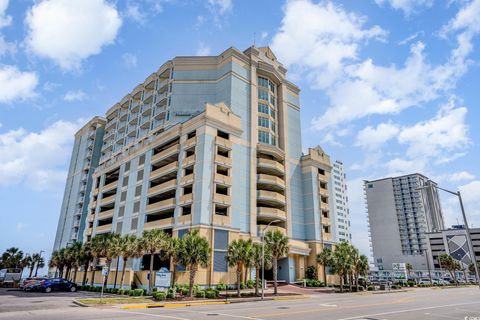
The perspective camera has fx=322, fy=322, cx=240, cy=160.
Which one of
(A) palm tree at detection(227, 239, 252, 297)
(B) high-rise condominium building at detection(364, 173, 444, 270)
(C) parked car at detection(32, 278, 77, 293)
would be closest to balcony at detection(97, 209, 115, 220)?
(C) parked car at detection(32, 278, 77, 293)

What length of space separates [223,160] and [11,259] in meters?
70.6

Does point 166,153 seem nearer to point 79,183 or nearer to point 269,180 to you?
point 269,180

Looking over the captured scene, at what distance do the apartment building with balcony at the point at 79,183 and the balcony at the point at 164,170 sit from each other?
3974 cm

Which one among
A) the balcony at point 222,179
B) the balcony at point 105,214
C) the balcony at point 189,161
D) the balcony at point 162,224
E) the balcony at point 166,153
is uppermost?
the balcony at point 166,153

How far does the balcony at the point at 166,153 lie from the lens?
2183 inches

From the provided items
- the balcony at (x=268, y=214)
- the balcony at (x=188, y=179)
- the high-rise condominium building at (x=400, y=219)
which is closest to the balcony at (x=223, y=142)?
the balcony at (x=188, y=179)

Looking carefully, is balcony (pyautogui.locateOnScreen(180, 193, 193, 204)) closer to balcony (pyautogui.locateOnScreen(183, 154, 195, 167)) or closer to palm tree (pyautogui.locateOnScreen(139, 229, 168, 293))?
balcony (pyautogui.locateOnScreen(183, 154, 195, 167))

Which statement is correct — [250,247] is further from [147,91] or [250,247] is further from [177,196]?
[147,91]

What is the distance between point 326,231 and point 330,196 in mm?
7422

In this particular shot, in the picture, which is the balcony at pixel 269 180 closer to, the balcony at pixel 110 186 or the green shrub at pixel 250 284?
the green shrub at pixel 250 284

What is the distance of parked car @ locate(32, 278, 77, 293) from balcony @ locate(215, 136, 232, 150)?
1174 inches

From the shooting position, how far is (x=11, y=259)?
3317 inches

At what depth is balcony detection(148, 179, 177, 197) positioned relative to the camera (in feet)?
173

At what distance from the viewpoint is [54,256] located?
6575 cm
